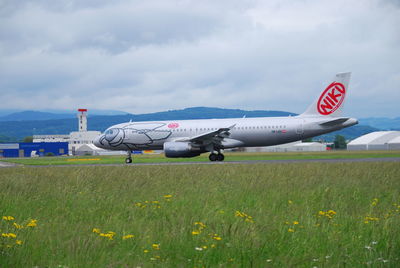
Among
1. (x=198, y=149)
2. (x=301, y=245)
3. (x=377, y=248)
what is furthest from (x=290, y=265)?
(x=198, y=149)

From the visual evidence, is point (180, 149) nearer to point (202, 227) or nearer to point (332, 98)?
point (332, 98)

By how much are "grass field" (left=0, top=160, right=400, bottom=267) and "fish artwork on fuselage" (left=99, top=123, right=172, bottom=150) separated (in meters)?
24.1

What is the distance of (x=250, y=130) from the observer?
34.3 m

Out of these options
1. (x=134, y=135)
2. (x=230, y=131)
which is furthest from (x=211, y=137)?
(x=134, y=135)

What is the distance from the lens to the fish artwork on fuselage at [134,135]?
36.3 m

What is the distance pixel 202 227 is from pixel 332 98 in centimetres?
2998

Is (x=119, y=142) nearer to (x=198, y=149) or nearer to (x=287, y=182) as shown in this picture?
(x=198, y=149)

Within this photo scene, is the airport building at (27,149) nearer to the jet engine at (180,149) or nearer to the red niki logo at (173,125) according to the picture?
the red niki logo at (173,125)

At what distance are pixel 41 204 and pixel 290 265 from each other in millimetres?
6500

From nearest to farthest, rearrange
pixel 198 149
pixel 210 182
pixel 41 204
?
pixel 41 204 → pixel 210 182 → pixel 198 149

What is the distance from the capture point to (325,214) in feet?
26.5

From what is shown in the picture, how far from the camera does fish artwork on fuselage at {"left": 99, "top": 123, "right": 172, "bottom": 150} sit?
36312 millimetres

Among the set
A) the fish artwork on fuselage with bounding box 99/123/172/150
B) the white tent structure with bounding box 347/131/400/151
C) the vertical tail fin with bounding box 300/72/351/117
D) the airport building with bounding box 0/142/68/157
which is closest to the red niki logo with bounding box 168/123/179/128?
the fish artwork on fuselage with bounding box 99/123/172/150

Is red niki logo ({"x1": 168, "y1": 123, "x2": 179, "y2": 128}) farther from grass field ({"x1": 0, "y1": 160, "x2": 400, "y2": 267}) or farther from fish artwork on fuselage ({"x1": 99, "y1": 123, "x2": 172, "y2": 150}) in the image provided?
grass field ({"x1": 0, "y1": 160, "x2": 400, "y2": 267})
